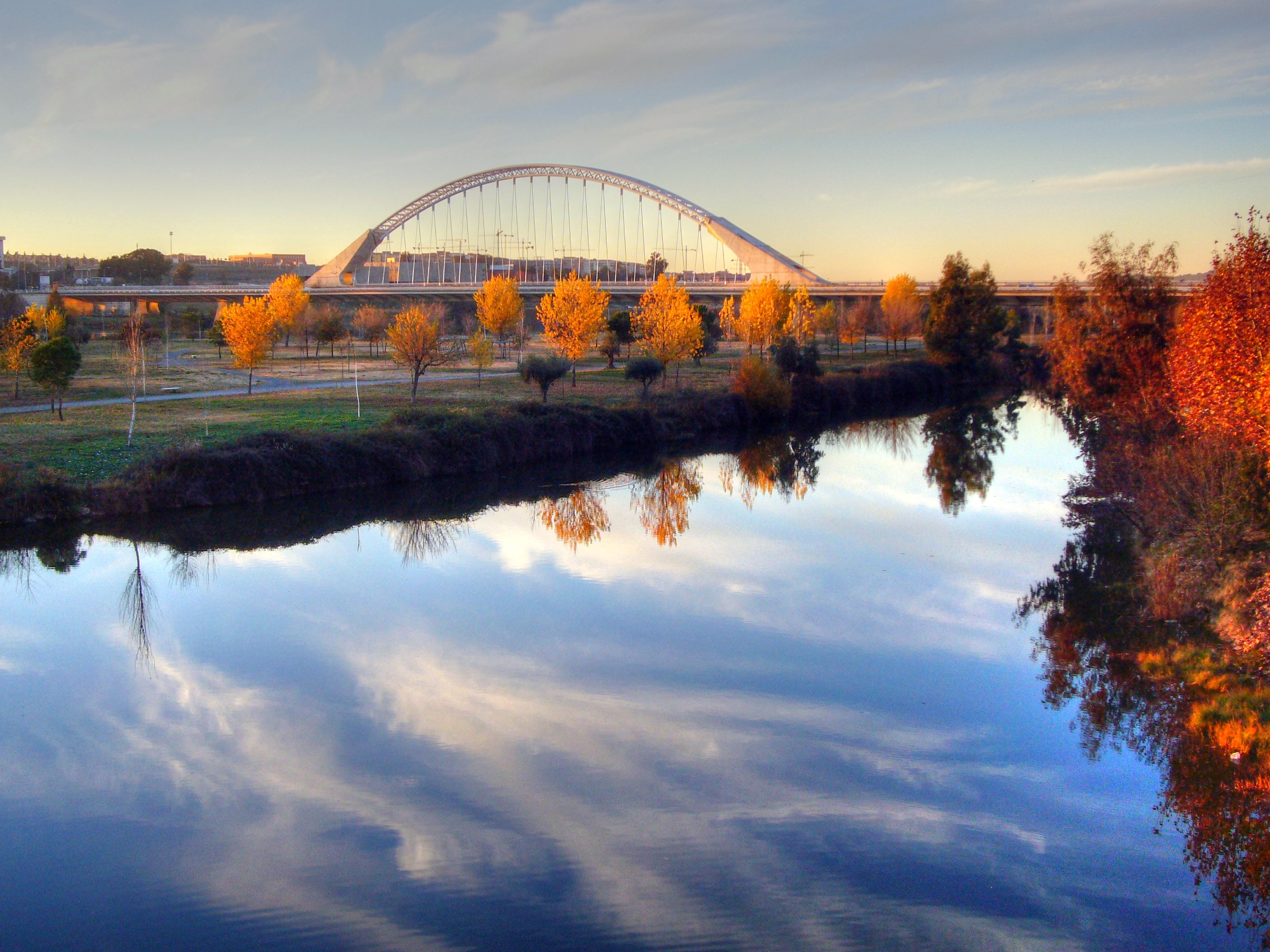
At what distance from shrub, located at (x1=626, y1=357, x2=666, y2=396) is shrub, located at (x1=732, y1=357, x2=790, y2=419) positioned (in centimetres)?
352

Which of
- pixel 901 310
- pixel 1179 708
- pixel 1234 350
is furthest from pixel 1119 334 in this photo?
pixel 901 310

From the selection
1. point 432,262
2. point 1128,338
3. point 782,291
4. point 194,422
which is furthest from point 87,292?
point 1128,338

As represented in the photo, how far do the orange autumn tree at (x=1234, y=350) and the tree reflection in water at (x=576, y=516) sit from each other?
10.5 metres

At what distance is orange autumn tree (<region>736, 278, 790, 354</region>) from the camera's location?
4494cm

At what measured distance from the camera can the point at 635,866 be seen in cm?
754

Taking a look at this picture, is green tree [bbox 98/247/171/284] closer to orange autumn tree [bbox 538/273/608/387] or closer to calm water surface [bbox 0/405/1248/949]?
orange autumn tree [bbox 538/273/608/387]

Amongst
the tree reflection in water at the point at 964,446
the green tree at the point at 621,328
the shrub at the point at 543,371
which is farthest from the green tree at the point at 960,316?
the shrub at the point at 543,371

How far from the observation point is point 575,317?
38.5 m

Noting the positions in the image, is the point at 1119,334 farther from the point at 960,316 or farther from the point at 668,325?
the point at 960,316

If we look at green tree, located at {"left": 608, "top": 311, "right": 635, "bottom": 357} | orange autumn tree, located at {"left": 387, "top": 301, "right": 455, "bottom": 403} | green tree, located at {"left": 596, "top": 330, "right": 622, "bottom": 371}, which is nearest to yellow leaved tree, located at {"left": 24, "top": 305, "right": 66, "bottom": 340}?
orange autumn tree, located at {"left": 387, "top": 301, "right": 455, "bottom": 403}

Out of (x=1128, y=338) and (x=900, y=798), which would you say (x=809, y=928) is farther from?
(x=1128, y=338)

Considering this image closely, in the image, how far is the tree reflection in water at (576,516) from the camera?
19.4 m

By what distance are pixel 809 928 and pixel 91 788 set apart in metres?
6.50

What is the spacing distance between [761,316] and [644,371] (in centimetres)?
1312
